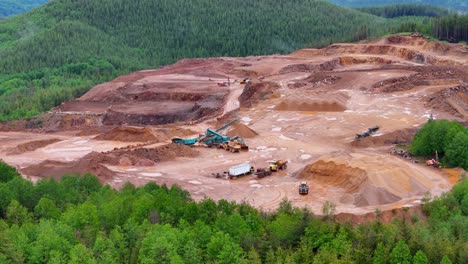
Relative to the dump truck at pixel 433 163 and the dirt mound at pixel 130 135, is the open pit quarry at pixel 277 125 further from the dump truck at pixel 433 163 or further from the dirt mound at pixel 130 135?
the dump truck at pixel 433 163

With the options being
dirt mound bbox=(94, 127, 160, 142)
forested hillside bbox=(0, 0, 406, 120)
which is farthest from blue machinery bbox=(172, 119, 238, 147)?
forested hillside bbox=(0, 0, 406, 120)

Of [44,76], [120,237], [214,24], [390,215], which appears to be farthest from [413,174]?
[214,24]

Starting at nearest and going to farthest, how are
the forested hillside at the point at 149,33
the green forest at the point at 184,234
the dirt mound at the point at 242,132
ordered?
the green forest at the point at 184,234
the dirt mound at the point at 242,132
the forested hillside at the point at 149,33

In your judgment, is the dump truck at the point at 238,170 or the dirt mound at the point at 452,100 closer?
the dump truck at the point at 238,170

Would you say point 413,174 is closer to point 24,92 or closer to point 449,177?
point 449,177

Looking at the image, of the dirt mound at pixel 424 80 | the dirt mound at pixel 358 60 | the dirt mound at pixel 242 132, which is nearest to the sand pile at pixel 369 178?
the dirt mound at pixel 242 132

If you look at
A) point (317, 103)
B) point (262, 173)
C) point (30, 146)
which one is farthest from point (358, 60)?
point (30, 146)

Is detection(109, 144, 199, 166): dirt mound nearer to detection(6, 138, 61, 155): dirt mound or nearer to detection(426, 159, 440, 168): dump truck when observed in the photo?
detection(6, 138, 61, 155): dirt mound
